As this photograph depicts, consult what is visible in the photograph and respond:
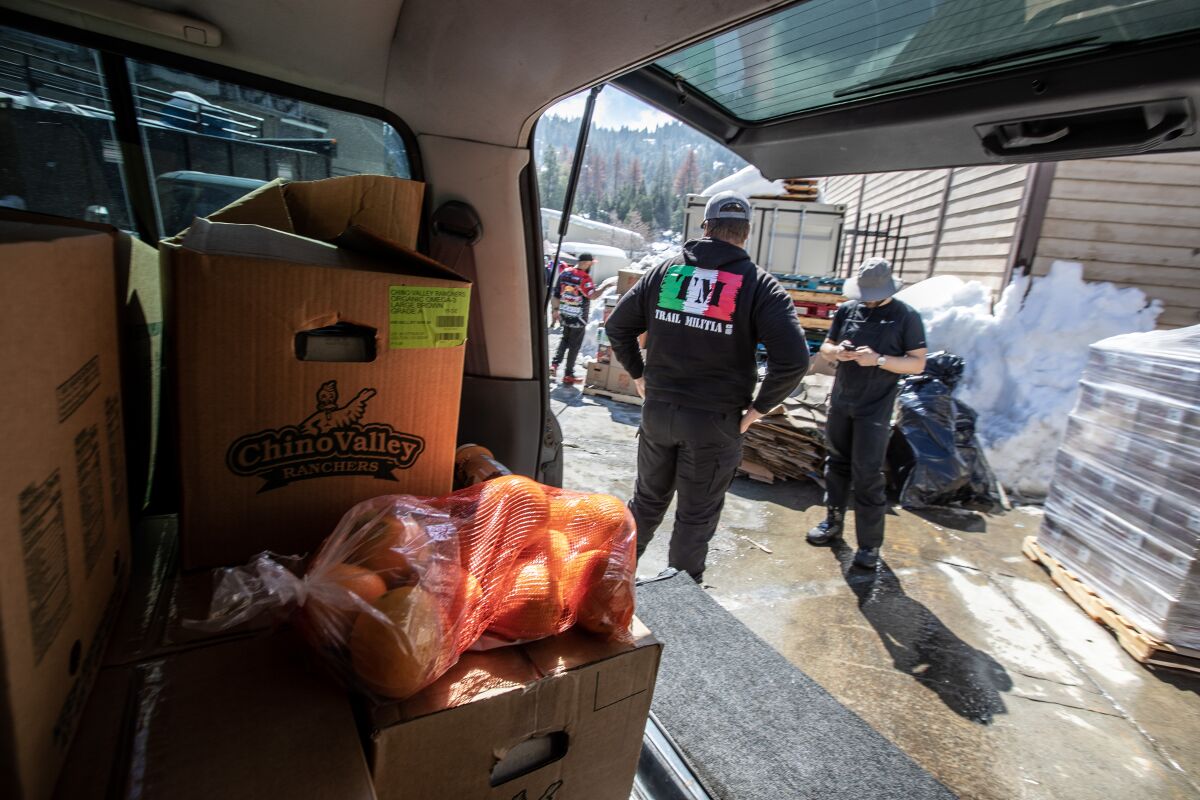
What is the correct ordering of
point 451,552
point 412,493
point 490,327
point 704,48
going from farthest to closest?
point 490,327 < point 704,48 < point 412,493 < point 451,552

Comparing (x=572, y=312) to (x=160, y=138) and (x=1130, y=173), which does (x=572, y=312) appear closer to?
(x=1130, y=173)

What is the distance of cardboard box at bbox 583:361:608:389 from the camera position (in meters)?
8.50

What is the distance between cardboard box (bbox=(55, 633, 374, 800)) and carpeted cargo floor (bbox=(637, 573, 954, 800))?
38.8 inches

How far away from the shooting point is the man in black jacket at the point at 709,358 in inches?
115

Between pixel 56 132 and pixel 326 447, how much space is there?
115cm

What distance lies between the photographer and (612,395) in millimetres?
8344

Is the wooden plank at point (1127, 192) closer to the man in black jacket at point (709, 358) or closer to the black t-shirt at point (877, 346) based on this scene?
the black t-shirt at point (877, 346)

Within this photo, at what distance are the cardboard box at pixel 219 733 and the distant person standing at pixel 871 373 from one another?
382 cm

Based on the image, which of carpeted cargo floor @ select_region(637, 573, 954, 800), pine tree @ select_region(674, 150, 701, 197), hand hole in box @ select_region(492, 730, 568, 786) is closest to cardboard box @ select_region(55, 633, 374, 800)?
hand hole in box @ select_region(492, 730, 568, 786)

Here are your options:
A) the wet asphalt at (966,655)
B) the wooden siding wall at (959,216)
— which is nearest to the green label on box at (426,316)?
the wet asphalt at (966,655)

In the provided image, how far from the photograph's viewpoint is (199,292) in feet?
3.36

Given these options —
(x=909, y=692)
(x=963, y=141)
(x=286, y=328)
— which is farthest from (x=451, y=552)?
(x=909, y=692)

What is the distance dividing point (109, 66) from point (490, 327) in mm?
1181

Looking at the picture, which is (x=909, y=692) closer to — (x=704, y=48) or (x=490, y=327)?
(x=490, y=327)
